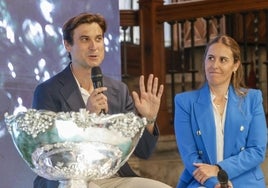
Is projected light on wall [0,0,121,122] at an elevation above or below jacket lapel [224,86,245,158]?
above

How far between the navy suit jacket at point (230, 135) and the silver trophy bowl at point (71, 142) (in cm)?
121

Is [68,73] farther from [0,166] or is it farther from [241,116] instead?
[241,116]

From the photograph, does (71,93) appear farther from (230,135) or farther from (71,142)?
(71,142)

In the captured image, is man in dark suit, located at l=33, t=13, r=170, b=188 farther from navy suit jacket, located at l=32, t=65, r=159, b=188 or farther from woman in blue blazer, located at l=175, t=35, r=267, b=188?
woman in blue blazer, located at l=175, t=35, r=267, b=188

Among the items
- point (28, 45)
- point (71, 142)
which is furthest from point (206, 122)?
point (71, 142)

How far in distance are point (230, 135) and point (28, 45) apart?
910mm

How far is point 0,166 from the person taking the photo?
100 inches

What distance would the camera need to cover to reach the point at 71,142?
4.59 feet

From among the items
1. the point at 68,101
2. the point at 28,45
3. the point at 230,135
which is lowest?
the point at 230,135

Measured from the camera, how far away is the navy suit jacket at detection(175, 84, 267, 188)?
261 cm

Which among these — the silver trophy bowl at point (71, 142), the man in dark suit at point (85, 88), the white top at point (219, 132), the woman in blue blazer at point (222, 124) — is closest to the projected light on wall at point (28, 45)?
the man in dark suit at point (85, 88)

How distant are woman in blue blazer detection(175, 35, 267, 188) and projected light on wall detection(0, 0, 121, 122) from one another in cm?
59

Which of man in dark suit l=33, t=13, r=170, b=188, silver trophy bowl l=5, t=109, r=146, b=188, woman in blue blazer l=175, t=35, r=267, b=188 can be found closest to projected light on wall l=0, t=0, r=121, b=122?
man in dark suit l=33, t=13, r=170, b=188

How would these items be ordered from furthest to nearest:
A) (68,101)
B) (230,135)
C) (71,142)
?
(230,135) < (68,101) < (71,142)
